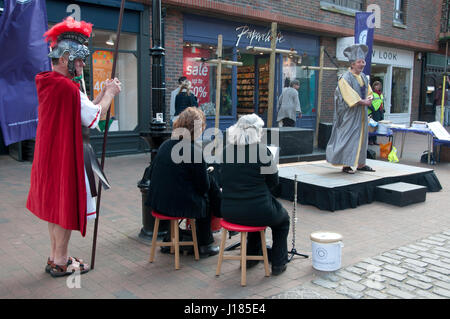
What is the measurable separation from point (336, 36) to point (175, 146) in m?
13.1

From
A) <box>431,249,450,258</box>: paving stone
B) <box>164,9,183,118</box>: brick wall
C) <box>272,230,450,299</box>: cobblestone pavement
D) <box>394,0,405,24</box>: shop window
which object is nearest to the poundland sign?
<box>394,0,405,24</box>: shop window

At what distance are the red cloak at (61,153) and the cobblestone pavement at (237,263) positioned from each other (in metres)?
0.66

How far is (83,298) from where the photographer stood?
3482mm

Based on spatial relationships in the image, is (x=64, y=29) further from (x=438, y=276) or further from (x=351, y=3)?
(x=351, y=3)

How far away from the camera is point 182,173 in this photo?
4152 mm

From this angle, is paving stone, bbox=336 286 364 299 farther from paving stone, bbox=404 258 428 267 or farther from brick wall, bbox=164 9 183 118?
brick wall, bbox=164 9 183 118

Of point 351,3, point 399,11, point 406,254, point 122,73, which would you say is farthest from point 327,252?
point 399,11

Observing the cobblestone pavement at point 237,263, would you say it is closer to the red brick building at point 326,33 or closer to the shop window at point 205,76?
the shop window at point 205,76

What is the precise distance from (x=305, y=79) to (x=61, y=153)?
13.0 metres

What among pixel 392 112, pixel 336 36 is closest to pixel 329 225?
pixel 336 36

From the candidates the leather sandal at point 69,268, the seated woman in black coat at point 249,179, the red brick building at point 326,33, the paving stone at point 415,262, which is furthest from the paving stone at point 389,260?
the red brick building at point 326,33

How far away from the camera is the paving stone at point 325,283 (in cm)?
382

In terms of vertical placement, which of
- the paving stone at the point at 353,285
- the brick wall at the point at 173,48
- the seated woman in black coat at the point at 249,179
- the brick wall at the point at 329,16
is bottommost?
the paving stone at the point at 353,285

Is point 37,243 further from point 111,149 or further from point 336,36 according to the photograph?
point 336,36
